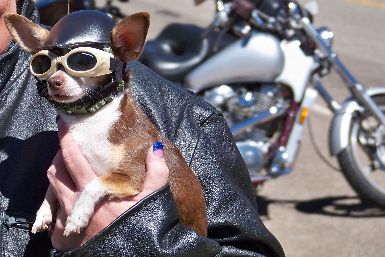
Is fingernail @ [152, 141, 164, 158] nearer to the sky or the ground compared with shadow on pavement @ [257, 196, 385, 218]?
nearer to the sky

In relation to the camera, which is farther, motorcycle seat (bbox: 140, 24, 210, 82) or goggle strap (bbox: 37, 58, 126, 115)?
motorcycle seat (bbox: 140, 24, 210, 82)

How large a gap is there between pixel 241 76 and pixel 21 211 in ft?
10.2

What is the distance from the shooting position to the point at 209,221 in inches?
74.4

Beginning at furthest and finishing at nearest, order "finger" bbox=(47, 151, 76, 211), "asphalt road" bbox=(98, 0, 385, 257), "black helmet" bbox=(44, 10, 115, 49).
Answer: "asphalt road" bbox=(98, 0, 385, 257) < "finger" bbox=(47, 151, 76, 211) < "black helmet" bbox=(44, 10, 115, 49)

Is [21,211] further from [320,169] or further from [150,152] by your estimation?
[320,169]

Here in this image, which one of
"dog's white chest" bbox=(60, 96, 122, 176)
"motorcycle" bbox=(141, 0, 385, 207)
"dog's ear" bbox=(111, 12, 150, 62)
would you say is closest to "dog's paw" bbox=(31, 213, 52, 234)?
"dog's white chest" bbox=(60, 96, 122, 176)

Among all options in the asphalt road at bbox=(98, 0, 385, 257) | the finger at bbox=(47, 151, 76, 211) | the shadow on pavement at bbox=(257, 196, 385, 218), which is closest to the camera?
the finger at bbox=(47, 151, 76, 211)

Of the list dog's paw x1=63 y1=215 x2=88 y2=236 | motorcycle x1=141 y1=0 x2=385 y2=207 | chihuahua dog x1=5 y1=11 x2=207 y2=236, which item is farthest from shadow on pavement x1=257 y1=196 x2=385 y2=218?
dog's paw x1=63 y1=215 x2=88 y2=236

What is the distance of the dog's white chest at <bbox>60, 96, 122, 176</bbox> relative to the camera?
5.57ft

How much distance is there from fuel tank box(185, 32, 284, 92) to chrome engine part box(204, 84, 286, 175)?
62 mm

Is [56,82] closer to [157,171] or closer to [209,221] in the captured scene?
[157,171]

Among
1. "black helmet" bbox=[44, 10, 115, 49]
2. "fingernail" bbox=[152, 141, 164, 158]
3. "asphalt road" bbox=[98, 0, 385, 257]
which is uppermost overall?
"black helmet" bbox=[44, 10, 115, 49]

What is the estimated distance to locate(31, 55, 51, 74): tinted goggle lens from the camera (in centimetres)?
160

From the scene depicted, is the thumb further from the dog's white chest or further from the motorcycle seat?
the motorcycle seat
